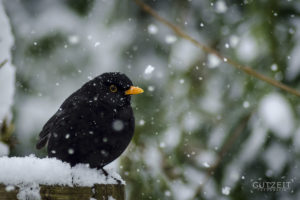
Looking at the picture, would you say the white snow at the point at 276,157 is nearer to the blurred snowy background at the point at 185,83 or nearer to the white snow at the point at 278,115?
the blurred snowy background at the point at 185,83

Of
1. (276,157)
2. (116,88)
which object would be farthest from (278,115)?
→ (116,88)

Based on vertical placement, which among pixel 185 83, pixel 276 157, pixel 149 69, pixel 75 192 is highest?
pixel 149 69

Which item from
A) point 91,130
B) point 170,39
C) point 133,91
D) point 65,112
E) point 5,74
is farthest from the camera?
point 170,39

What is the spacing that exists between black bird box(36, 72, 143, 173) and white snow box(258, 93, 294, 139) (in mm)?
1347

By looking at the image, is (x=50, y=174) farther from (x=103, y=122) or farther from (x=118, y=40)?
(x=118, y=40)

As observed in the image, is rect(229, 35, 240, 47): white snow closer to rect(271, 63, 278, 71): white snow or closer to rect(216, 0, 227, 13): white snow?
rect(216, 0, 227, 13): white snow

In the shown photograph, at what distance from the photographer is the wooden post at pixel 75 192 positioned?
161cm

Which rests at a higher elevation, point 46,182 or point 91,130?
point 91,130

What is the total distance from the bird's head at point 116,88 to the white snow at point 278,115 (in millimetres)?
1238

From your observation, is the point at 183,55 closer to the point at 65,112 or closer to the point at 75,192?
the point at 65,112

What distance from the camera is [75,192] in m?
1.86

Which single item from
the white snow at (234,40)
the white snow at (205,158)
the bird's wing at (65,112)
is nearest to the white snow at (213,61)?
the white snow at (234,40)

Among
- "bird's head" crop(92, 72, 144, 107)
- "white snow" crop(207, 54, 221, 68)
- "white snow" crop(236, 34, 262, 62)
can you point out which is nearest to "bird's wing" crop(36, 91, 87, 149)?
"bird's head" crop(92, 72, 144, 107)

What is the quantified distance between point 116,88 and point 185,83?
0.74 m
